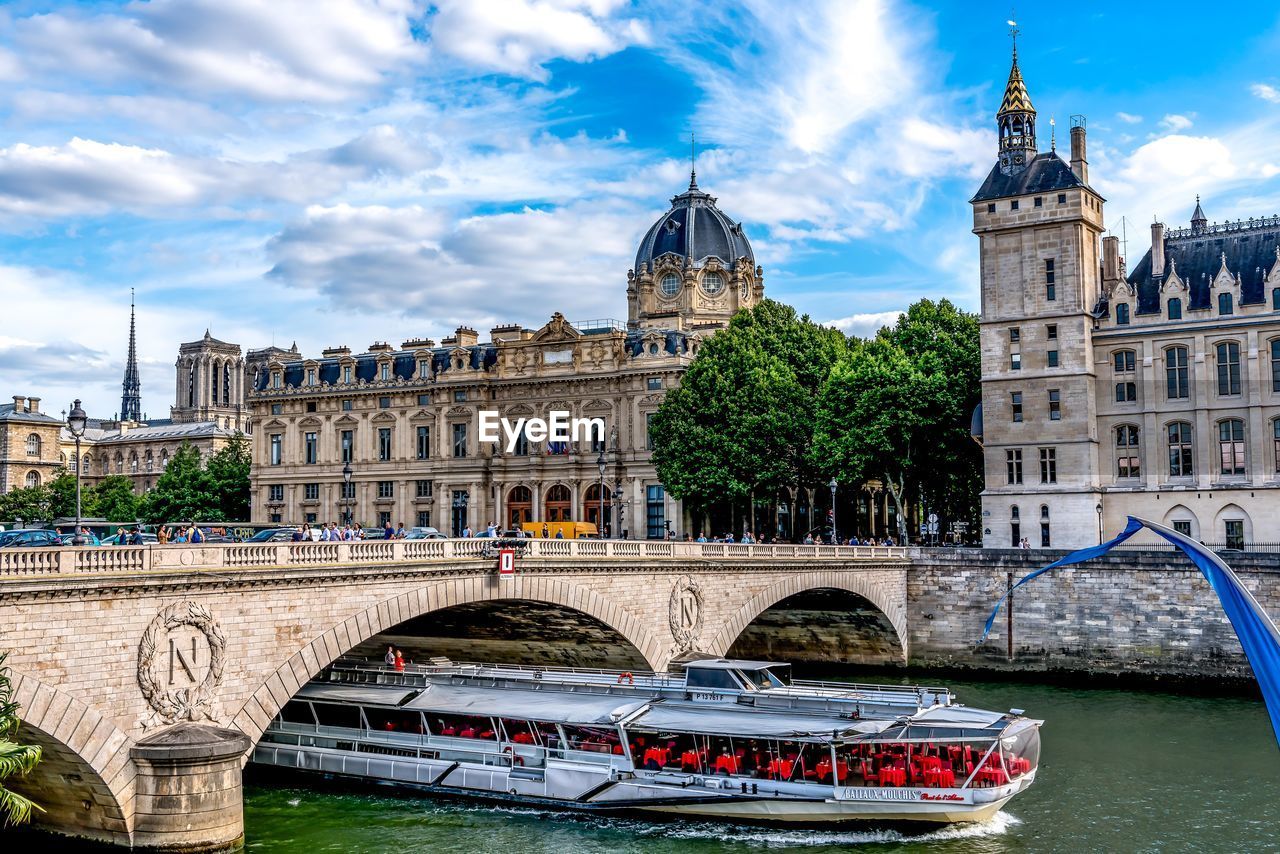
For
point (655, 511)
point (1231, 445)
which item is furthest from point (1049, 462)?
point (655, 511)

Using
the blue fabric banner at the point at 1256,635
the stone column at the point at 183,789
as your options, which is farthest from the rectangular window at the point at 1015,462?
the blue fabric banner at the point at 1256,635

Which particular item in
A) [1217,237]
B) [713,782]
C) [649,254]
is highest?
[649,254]

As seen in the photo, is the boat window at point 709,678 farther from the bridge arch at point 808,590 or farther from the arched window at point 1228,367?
the arched window at point 1228,367

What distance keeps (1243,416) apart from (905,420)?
57.7 ft

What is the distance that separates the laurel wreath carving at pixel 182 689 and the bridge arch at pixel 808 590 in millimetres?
24494

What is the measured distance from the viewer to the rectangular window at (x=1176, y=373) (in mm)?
73000

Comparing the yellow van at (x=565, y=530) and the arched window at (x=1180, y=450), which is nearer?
the arched window at (x=1180, y=450)

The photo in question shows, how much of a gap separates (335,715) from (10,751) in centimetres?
2048

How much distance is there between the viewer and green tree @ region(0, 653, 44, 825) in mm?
24312

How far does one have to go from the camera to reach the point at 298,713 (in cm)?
4559

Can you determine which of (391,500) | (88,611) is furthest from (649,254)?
(88,611)

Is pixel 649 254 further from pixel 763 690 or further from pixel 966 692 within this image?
pixel 763 690

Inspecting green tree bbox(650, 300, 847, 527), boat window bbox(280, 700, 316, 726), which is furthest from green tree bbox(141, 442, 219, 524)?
boat window bbox(280, 700, 316, 726)

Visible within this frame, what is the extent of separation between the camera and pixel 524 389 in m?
102
